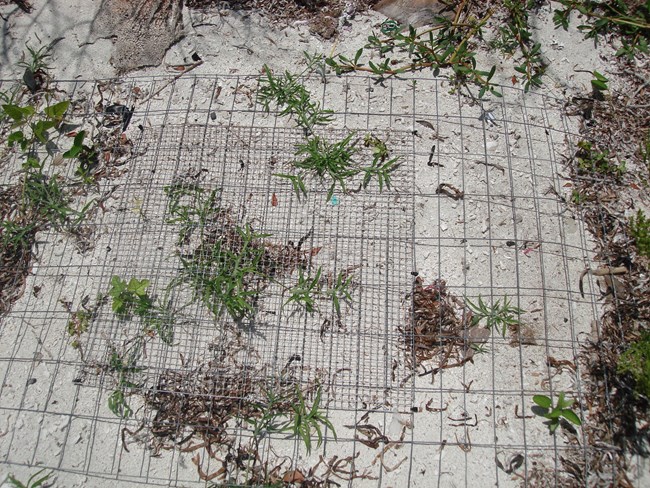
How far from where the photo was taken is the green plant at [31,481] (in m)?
2.15

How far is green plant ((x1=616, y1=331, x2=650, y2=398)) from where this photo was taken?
211cm

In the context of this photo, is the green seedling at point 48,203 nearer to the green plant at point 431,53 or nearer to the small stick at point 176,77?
the small stick at point 176,77

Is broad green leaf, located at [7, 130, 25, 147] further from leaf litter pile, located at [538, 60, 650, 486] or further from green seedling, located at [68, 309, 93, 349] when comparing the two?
leaf litter pile, located at [538, 60, 650, 486]

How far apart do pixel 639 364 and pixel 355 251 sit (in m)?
→ 1.29

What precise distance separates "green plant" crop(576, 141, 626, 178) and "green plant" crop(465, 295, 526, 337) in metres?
0.83

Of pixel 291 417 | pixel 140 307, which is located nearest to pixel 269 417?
pixel 291 417

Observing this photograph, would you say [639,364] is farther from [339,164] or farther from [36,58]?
[36,58]

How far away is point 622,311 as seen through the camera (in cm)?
236

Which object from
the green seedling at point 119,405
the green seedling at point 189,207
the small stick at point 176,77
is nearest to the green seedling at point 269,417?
the green seedling at point 119,405

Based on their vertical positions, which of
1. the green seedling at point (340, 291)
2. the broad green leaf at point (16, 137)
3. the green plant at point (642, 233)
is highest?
the broad green leaf at point (16, 137)

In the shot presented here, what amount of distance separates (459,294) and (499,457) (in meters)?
0.71

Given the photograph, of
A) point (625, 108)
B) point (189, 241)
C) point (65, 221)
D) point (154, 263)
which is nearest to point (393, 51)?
point (625, 108)

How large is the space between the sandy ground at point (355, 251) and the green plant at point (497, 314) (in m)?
0.06

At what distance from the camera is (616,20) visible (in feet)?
9.31
